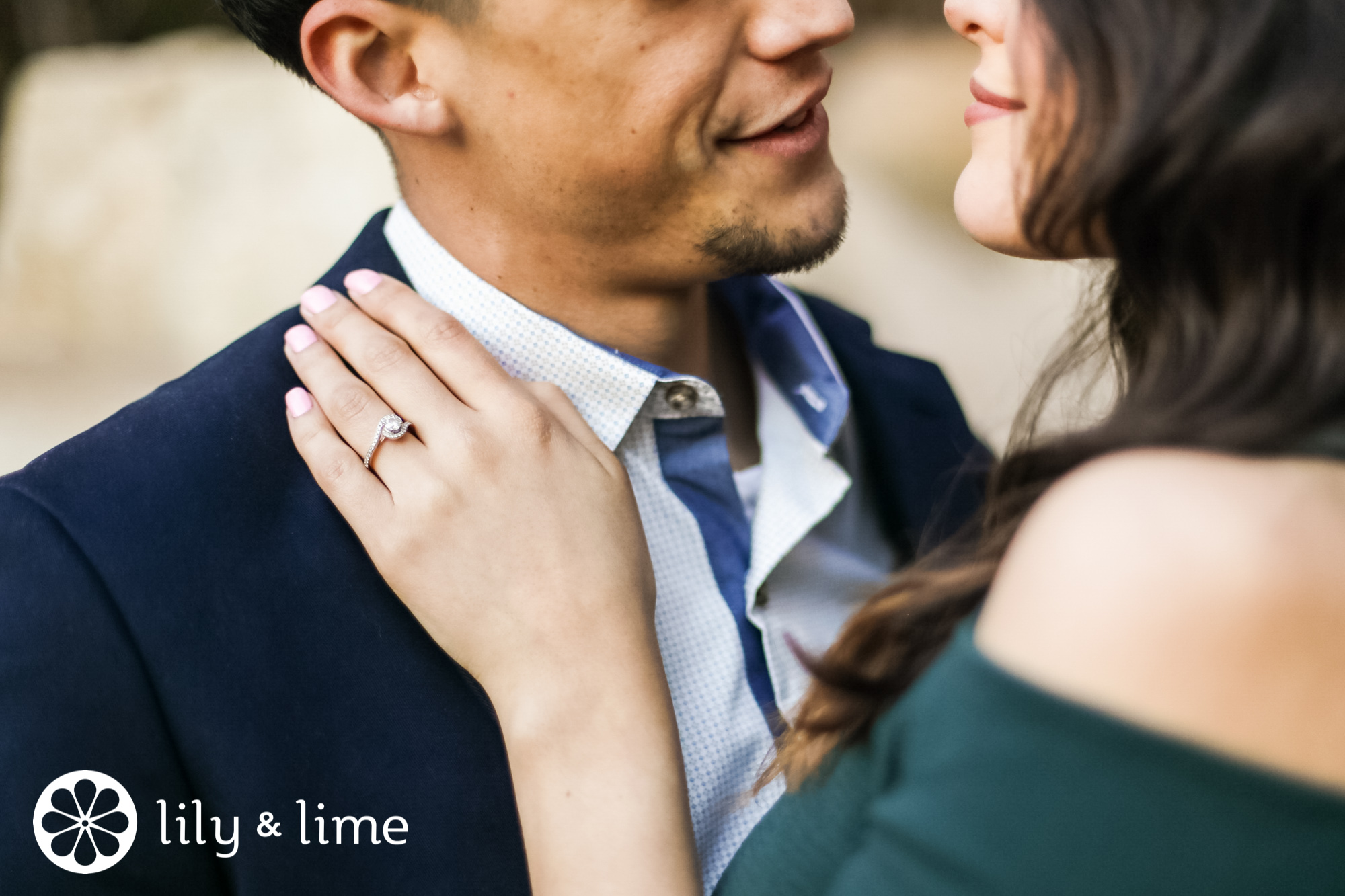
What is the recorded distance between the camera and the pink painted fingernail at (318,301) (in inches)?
52.9

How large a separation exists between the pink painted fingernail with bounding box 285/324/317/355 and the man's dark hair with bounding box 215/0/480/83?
427mm

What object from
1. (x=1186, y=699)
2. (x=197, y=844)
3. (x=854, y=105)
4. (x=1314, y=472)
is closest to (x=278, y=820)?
(x=197, y=844)

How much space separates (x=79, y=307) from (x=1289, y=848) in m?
5.93

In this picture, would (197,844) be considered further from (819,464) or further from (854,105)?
(854,105)

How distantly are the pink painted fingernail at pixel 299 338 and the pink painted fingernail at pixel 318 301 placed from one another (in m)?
0.03

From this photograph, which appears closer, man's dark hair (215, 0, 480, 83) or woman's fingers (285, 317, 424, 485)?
woman's fingers (285, 317, 424, 485)

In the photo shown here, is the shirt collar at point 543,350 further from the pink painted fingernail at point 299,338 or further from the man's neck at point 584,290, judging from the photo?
the pink painted fingernail at point 299,338

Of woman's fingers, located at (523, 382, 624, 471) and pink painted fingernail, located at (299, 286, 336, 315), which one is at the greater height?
pink painted fingernail, located at (299, 286, 336, 315)

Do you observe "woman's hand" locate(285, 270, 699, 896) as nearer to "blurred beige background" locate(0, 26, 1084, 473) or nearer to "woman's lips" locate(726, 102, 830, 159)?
"woman's lips" locate(726, 102, 830, 159)

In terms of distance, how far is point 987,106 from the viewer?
45.4 inches

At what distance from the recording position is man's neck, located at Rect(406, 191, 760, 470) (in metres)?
1.51

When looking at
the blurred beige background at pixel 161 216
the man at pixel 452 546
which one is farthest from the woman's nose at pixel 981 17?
the blurred beige background at pixel 161 216

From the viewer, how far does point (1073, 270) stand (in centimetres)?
548

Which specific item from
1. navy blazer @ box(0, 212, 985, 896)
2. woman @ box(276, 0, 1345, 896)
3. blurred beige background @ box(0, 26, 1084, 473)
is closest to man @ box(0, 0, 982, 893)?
navy blazer @ box(0, 212, 985, 896)
